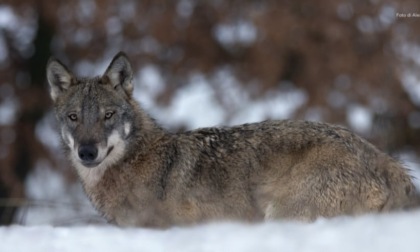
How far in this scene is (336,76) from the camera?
63.5 feet

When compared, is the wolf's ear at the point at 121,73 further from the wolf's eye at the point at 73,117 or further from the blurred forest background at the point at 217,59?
the blurred forest background at the point at 217,59

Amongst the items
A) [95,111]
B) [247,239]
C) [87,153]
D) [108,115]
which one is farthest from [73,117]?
[247,239]

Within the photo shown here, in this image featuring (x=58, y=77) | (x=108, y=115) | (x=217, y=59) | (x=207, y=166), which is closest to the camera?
(x=207, y=166)

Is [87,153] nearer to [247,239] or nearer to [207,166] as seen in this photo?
[207,166]

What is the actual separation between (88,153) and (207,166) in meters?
1.10

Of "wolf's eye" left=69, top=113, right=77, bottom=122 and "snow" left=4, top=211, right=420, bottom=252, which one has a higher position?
"snow" left=4, top=211, right=420, bottom=252

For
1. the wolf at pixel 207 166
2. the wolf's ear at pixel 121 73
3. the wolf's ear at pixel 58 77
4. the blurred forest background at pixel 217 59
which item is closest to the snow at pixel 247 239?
the wolf at pixel 207 166

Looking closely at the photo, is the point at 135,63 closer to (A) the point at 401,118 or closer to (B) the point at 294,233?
(A) the point at 401,118

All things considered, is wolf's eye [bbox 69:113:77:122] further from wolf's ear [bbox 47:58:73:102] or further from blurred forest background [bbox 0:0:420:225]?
blurred forest background [bbox 0:0:420:225]

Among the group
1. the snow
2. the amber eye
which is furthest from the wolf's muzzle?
the snow

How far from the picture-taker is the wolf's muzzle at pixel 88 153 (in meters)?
8.96

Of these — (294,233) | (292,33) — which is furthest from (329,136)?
(292,33)

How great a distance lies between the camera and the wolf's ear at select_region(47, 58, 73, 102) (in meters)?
9.67

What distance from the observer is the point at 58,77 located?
9.73 m
